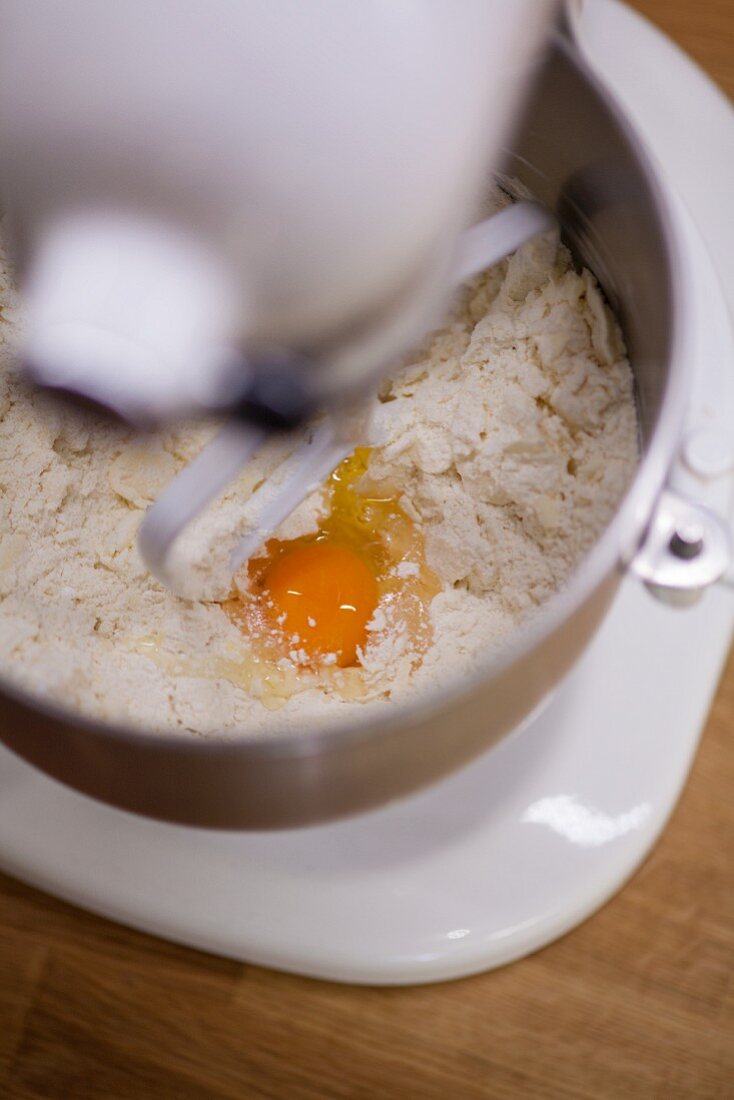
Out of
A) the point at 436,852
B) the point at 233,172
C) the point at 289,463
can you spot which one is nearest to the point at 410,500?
the point at 289,463

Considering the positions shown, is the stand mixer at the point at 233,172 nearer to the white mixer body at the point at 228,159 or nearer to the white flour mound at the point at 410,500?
the white mixer body at the point at 228,159

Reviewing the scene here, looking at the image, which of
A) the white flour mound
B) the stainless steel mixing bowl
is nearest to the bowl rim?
the stainless steel mixing bowl

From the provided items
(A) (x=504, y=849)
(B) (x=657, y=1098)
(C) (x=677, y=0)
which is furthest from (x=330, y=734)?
(C) (x=677, y=0)

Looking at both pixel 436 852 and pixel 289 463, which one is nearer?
pixel 436 852

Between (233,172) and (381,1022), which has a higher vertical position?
(233,172)

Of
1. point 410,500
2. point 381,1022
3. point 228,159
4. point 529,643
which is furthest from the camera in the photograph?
point 410,500

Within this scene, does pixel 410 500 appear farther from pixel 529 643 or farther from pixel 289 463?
pixel 529 643

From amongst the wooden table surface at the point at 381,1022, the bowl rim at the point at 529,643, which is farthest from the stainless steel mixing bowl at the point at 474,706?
the wooden table surface at the point at 381,1022

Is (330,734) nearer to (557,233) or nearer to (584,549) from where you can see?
A: (584,549)
